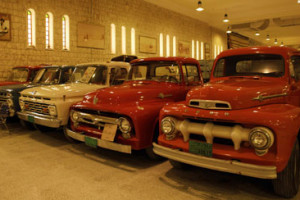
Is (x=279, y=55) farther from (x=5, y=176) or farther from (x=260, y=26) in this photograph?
(x=260, y=26)

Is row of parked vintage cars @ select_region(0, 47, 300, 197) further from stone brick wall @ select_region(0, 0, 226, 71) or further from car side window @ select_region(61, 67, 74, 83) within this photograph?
stone brick wall @ select_region(0, 0, 226, 71)

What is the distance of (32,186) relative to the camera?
9.52 feet

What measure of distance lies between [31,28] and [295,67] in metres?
8.80

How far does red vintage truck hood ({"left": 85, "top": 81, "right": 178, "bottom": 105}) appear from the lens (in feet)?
11.7

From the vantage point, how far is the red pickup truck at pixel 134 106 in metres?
3.25

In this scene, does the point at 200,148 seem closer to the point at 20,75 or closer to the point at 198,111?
the point at 198,111

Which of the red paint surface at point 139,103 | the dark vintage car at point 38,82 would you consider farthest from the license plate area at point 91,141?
the dark vintage car at point 38,82

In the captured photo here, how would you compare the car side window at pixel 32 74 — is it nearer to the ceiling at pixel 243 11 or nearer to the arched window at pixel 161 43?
the ceiling at pixel 243 11

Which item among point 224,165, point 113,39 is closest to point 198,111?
point 224,165

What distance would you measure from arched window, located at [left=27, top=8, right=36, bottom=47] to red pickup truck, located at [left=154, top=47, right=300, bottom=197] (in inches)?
313

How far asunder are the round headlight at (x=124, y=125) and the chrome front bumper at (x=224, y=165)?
587 mm

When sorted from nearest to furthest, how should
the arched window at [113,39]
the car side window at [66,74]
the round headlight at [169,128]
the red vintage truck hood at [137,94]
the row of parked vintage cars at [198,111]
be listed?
the row of parked vintage cars at [198,111], the round headlight at [169,128], the red vintage truck hood at [137,94], the car side window at [66,74], the arched window at [113,39]

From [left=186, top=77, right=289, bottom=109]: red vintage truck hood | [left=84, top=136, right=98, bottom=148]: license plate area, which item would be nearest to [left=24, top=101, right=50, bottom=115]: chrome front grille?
[left=84, top=136, right=98, bottom=148]: license plate area

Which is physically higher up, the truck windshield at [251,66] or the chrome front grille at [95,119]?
the truck windshield at [251,66]
